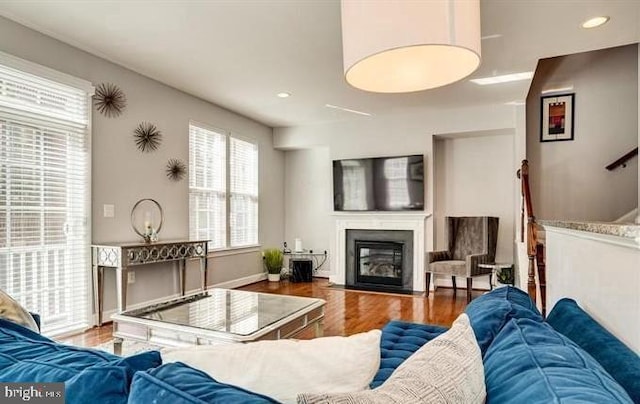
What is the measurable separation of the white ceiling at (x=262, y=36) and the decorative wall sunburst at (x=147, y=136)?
1.80ft

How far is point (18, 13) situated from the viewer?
287cm

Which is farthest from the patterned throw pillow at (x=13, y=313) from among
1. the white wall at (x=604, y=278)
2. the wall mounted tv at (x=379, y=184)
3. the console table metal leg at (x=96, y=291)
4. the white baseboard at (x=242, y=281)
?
the wall mounted tv at (x=379, y=184)

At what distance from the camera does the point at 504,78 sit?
4.10 m

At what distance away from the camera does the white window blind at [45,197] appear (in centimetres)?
298

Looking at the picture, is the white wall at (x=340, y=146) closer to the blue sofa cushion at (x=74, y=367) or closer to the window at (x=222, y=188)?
the window at (x=222, y=188)

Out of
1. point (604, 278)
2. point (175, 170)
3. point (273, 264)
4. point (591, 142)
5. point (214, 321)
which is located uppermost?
point (591, 142)

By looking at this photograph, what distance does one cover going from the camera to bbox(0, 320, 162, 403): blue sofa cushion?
701mm

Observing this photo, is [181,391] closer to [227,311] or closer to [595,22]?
[227,311]

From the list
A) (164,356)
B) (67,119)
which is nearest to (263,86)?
(67,119)

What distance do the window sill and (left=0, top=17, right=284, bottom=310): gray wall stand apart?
0.07m

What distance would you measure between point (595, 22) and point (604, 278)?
2.56 metres

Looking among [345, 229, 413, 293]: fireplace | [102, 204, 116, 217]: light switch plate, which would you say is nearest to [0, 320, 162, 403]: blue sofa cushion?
[102, 204, 116, 217]: light switch plate

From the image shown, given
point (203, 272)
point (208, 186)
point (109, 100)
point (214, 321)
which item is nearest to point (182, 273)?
point (203, 272)

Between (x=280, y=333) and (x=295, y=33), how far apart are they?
7.54 ft
